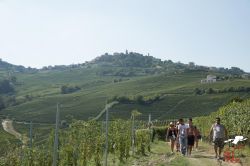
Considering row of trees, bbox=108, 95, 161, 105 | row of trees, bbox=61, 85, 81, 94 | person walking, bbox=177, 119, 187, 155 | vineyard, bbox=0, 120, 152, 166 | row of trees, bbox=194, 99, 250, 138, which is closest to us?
vineyard, bbox=0, 120, 152, 166

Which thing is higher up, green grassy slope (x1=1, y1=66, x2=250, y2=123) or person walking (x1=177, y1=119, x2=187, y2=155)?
person walking (x1=177, y1=119, x2=187, y2=155)

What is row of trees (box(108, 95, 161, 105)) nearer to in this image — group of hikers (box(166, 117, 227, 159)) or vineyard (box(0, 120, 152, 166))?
vineyard (box(0, 120, 152, 166))

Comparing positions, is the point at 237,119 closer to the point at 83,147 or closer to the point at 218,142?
the point at 218,142

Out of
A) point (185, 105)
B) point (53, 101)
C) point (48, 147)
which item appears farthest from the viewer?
point (53, 101)

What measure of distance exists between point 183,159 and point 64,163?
204 inches

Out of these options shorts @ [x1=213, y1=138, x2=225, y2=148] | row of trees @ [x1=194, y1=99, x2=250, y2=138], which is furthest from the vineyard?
row of trees @ [x1=194, y1=99, x2=250, y2=138]

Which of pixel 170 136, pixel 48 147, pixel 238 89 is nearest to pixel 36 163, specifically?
pixel 48 147

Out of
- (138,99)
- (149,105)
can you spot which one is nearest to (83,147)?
(149,105)

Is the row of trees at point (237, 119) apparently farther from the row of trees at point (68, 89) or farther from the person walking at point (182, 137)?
the row of trees at point (68, 89)

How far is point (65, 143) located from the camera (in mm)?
14578

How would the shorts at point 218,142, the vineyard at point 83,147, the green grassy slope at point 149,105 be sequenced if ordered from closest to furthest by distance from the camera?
the vineyard at point 83,147
the shorts at point 218,142
the green grassy slope at point 149,105

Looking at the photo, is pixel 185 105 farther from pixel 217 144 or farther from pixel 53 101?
pixel 217 144

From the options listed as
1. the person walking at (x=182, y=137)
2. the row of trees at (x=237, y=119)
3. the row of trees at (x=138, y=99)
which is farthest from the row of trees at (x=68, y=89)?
the person walking at (x=182, y=137)

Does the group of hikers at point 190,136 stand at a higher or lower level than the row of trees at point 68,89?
higher
